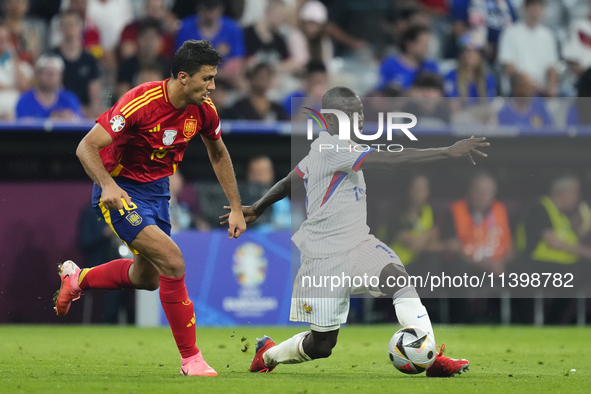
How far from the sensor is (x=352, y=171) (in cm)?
615

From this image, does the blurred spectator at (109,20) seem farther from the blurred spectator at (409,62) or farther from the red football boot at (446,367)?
the red football boot at (446,367)

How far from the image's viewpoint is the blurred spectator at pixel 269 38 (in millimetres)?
A: 13664

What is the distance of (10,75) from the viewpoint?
39.3ft

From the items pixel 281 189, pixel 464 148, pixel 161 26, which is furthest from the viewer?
pixel 161 26

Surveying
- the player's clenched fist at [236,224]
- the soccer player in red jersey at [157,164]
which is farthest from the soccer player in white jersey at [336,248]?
the soccer player in red jersey at [157,164]

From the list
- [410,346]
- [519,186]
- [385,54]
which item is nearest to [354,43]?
[385,54]

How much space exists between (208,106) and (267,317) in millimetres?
5164

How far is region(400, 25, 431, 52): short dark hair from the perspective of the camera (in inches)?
527

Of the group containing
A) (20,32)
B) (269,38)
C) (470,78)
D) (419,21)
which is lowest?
(470,78)

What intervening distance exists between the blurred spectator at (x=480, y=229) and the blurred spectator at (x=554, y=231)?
248 mm

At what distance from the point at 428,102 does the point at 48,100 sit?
15.4ft

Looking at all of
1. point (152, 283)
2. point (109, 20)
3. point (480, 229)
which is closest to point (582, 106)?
point (480, 229)

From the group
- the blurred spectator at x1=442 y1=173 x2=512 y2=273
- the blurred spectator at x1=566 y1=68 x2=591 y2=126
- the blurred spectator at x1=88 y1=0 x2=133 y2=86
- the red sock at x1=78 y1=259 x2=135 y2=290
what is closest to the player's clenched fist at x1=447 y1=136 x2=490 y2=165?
the red sock at x1=78 y1=259 x2=135 y2=290

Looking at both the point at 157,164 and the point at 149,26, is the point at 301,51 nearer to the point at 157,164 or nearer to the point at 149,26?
the point at 149,26
